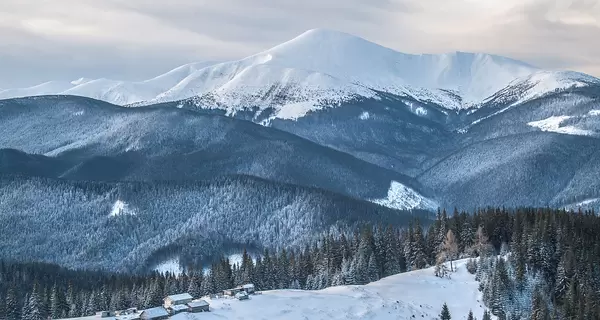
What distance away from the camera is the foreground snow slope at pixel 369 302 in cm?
11988

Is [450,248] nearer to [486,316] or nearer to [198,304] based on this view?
[486,316]

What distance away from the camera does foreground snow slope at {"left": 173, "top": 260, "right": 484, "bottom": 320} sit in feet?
393

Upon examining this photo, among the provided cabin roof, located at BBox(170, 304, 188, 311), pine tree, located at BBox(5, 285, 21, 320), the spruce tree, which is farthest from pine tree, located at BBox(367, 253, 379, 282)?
pine tree, located at BBox(5, 285, 21, 320)

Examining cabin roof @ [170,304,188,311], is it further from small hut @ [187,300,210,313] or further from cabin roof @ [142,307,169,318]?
cabin roof @ [142,307,169,318]

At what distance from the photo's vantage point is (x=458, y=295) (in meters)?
133

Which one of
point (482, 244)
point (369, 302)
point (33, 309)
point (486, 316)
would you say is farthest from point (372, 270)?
point (33, 309)

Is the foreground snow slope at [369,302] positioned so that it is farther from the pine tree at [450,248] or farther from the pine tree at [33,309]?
the pine tree at [33,309]

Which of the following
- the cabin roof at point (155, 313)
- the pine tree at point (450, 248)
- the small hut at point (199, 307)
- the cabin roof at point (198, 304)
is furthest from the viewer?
the pine tree at point (450, 248)

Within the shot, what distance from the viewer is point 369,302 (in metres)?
125

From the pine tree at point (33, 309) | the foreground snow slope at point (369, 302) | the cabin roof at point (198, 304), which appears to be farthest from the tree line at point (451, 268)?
the cabin roof at point (198, 304)

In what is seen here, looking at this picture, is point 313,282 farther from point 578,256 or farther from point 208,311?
point 578,256

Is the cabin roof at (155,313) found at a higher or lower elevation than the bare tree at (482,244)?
lower

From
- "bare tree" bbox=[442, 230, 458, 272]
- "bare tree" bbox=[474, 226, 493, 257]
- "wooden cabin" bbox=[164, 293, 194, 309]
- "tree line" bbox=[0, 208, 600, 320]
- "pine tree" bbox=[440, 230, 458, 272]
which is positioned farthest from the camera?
"bare tree" bbox=[442, 230, 458, 272]

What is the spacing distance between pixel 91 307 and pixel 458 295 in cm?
6988
